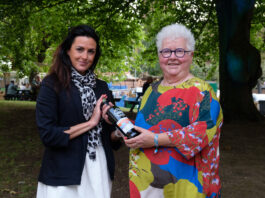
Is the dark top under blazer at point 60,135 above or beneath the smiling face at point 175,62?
beneath

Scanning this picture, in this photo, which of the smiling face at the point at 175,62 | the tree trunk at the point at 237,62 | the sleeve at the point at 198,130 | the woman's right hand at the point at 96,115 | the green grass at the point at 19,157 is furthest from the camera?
the tree trunk at the point at 237,62

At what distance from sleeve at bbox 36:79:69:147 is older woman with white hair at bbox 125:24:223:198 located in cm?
52

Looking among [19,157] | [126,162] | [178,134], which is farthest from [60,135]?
[19,157]

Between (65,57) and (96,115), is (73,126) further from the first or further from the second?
(65,57)

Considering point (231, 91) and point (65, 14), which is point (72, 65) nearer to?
point (231, 91)

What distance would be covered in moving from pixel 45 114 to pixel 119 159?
12.7ft

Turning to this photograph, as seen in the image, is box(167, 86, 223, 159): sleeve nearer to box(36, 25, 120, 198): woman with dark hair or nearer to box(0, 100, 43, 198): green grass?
box(36, 25, 120, 198): woman with dark hair

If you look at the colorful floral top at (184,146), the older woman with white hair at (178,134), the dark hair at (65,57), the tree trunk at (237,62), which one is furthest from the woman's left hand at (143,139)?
the tree trunk at (237,62)

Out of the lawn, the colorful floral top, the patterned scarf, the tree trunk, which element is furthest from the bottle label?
the tree trunk

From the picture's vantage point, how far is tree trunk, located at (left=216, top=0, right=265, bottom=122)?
806 centimetres

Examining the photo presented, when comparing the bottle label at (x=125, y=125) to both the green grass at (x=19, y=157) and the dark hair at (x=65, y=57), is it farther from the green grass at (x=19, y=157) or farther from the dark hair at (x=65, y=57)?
the green grass at (x=19, y=157)

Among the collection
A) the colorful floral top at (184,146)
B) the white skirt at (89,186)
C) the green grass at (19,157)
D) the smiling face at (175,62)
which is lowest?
the green grass at (19,157)

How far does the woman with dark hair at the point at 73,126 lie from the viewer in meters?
2.20

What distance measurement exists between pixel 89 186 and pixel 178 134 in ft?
2.84
